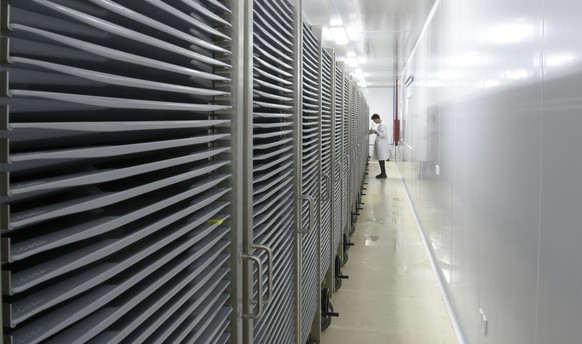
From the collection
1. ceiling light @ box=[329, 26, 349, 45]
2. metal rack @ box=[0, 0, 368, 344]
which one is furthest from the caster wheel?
ceiling light @ box=[329, 26, 349, 45]

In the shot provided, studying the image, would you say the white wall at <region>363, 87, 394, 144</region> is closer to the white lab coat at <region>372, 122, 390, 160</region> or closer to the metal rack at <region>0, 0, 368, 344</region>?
the white lab coat at <region>372, 122, 390, 160</region>

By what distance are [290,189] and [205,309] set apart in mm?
1202

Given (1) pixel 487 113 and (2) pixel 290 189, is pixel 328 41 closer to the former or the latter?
(1) pixel 487 113

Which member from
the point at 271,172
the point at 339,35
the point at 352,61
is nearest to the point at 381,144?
the point at 352,61

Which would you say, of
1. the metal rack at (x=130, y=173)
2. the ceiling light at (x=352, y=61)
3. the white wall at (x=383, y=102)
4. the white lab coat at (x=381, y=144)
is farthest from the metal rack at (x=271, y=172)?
the white wall at (x=383, y=102)

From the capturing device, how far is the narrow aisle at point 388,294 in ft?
11.5

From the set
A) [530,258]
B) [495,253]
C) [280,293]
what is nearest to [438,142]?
[495,253]

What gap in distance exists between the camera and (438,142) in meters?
4.97

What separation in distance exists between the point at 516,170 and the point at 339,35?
20.6ft

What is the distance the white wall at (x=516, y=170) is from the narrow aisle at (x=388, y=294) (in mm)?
332

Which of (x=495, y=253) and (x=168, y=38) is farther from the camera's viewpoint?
(x=495, y=253)

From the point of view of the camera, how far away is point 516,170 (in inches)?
86.0

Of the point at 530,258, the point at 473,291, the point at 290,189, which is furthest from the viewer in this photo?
the point at 473,291

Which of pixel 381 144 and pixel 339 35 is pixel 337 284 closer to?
pixel 339 35
